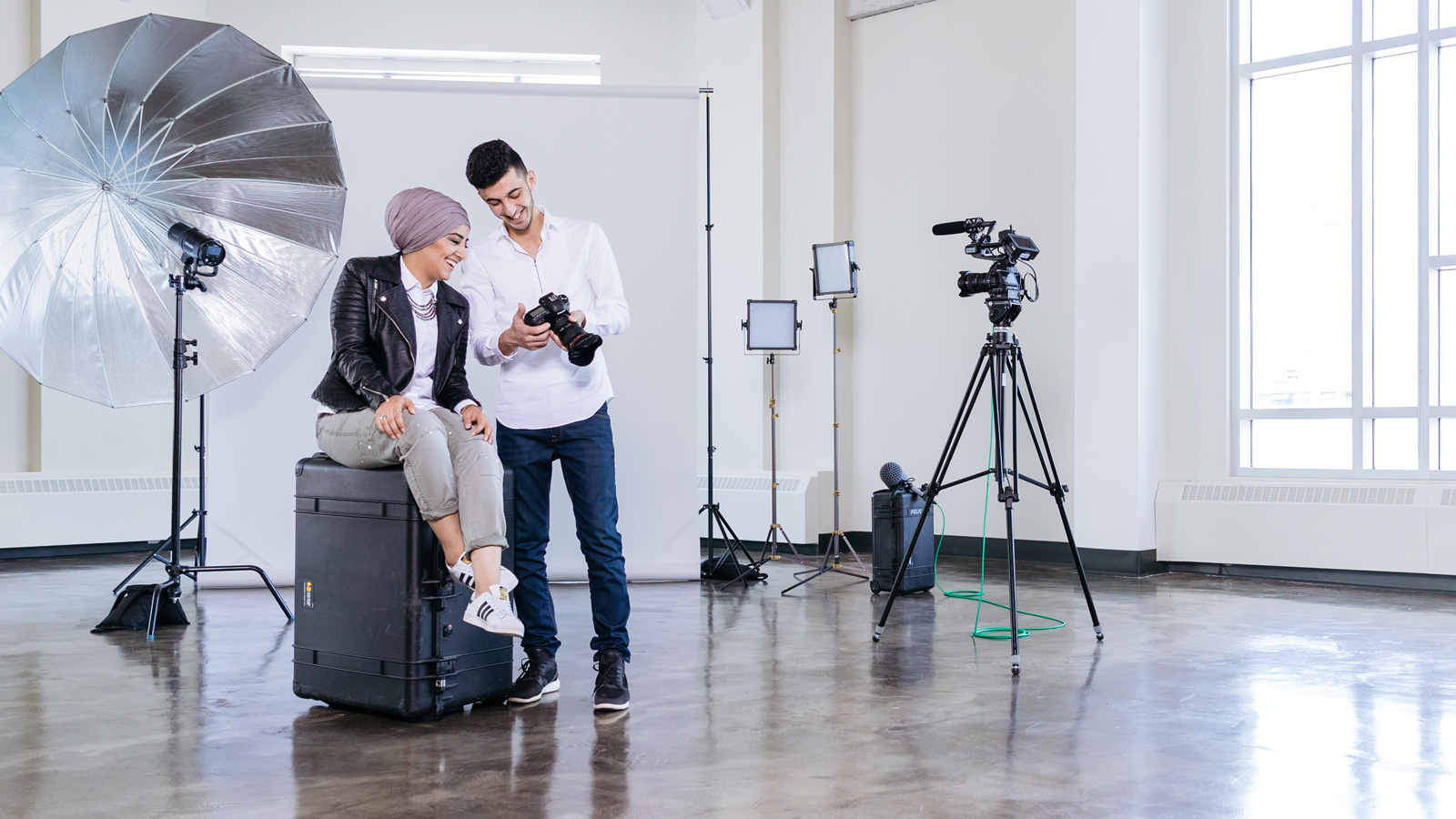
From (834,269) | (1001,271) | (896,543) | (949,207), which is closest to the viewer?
(1001,271)

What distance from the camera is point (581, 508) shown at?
9.56 ft

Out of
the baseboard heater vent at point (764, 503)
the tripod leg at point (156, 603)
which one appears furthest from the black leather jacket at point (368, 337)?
the baseboard heater vent at point (764, 503)

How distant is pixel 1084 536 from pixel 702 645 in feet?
10.0

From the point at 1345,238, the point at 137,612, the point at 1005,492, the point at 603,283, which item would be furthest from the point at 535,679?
the point at 1345,238

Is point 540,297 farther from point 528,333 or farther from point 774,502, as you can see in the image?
point 774,502

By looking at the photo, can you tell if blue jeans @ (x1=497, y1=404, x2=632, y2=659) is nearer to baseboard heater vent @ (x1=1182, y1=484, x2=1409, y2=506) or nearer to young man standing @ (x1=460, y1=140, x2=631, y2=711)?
young man standing @ (x1=460, y1=140, x2=631, y2=711)

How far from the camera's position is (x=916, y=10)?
703 centimetres

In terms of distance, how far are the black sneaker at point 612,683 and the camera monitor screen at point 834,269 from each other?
357 centimetres

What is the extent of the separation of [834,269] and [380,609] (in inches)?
156

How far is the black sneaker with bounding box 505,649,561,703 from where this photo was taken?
291cm

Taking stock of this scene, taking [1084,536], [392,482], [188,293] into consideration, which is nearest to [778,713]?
[392,482]

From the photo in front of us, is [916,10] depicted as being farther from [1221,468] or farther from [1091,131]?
[1221,468]

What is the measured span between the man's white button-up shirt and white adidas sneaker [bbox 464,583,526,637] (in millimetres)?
544

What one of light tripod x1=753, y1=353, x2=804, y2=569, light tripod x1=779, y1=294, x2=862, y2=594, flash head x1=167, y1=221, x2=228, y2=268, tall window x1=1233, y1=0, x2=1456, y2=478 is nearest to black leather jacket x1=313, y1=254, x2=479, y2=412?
flash head x1=167, y1=221, x2=228, y2=268
